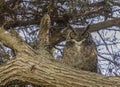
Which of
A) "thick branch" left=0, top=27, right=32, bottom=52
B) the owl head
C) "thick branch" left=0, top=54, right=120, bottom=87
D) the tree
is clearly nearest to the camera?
"thick branch" left=0, top=54, right=120, bottom=87

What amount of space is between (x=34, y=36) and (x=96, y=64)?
77 centimetres

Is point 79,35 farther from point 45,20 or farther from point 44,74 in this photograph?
point 44,74

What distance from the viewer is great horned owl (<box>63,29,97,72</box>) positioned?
3.41 m

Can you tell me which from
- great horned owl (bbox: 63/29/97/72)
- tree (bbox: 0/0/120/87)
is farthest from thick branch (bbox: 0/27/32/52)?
great horned owl (bbox: 63/29/97/72)

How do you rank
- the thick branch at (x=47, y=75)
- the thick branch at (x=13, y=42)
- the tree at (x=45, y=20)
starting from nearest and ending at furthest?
1. the thick branch at (x=47, y=75)
2. the thick branch at (x=13, y=42)
3. the tree at (x=45, y=20)

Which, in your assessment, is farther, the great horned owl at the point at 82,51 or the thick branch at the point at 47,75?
the great horned owl at the point at 82,51

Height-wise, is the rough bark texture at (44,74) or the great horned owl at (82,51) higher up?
the rough bark texture at (44,74)

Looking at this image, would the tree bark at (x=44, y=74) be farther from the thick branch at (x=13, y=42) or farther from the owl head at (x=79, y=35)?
the owl head at (x=79, y=35)

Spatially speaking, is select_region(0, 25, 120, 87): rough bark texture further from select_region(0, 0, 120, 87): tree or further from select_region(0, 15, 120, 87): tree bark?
select_region(0, 0, 120, 87): tree

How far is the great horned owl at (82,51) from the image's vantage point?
3406 millimetres

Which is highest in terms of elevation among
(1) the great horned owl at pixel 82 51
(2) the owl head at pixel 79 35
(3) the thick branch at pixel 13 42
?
(3) the thick branch at pixel 13 42

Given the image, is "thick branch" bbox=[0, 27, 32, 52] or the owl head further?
the owl head

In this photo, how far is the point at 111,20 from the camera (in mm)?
3621

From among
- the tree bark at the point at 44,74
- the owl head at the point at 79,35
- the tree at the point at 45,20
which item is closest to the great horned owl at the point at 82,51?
the owl head at the point at 79,35
